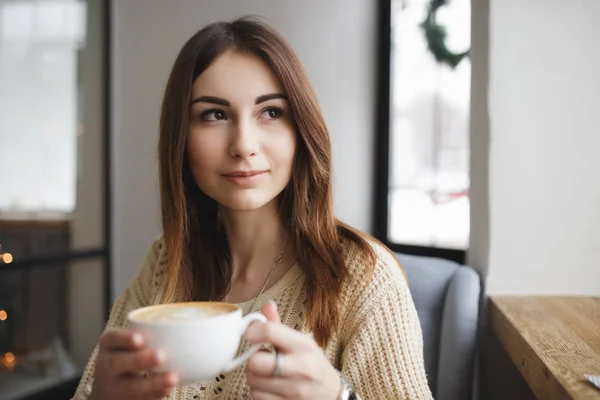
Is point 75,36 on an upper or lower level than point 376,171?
upper

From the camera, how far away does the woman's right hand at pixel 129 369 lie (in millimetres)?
569

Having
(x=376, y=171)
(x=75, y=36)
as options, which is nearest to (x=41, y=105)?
(x=75, y=36)

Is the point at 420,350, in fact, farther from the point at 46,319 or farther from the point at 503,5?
the point at 46,319

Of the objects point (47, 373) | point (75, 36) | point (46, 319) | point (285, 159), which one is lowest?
point (47, 373)

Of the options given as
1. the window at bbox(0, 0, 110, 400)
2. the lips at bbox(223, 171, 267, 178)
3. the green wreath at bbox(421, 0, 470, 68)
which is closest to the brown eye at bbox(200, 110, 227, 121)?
the lips at bbox(223, 171, 267, 178)

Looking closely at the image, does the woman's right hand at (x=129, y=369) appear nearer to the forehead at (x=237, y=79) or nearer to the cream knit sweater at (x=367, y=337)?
the cream knit sweater at (x=367, y=337)

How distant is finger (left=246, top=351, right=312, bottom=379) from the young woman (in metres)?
0.21

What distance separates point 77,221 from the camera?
2.82 meters

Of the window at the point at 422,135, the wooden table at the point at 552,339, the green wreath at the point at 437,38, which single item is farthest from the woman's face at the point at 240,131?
the green wreath at the point at 437,38

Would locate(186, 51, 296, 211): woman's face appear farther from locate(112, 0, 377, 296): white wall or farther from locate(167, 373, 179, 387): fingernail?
locate(112, 0, 377, 296): white wall

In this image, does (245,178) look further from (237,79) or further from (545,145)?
(545,145)

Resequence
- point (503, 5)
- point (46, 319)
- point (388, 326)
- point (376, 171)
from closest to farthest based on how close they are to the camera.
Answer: point (388, 326)
point (503, 5)
point (376, 171)
point (46, 319)

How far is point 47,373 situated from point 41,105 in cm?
137

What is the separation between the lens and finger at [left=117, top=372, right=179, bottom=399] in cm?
58
